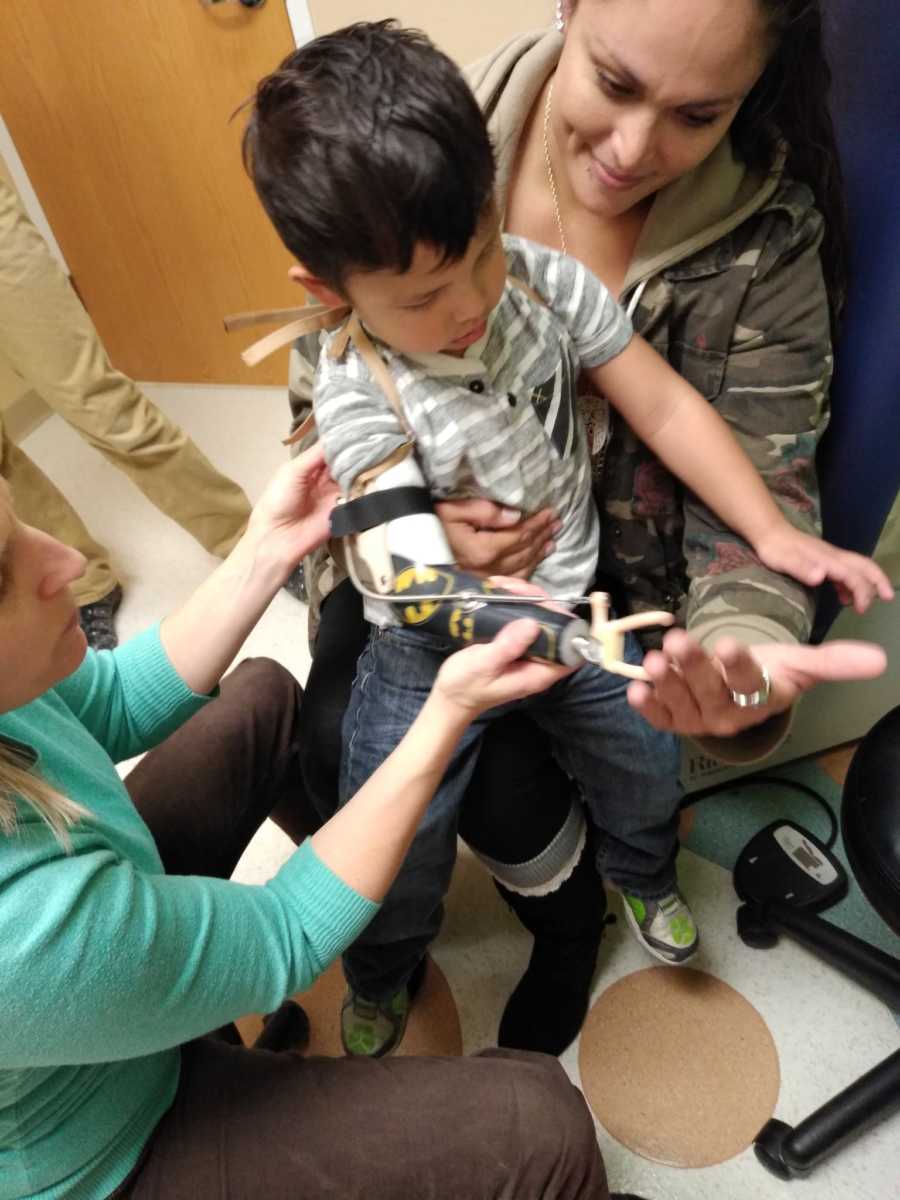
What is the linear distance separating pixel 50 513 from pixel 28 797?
1425 mm

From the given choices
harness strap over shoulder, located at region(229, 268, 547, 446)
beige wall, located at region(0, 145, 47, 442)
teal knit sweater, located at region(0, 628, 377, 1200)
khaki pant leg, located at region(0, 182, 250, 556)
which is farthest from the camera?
beige wall, located at region(0, 145, 47, 442)

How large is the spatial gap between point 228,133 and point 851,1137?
2.44 m

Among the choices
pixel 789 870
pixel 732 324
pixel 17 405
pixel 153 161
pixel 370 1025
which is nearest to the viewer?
pixel 732 324

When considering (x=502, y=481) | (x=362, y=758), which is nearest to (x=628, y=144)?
(x=502, y=481)

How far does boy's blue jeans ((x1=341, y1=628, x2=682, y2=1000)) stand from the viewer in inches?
36.3

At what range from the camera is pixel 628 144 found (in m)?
0.77

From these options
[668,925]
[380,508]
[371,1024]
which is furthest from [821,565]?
[371,1024]

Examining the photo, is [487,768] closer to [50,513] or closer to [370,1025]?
[370,1025]

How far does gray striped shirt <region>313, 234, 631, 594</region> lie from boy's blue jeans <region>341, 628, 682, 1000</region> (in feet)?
0.63

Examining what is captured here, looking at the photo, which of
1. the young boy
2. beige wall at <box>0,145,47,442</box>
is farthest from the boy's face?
beige wall at <box>0,145,47,442</box>

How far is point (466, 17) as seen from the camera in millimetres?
1804

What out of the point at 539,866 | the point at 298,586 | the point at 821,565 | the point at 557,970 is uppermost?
the point at 821,565

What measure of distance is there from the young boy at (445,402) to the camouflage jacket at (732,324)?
4 centimetres

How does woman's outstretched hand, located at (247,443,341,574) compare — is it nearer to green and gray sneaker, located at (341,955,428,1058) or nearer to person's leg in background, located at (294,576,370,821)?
person's leg in background, located at (294,576,370,821)
